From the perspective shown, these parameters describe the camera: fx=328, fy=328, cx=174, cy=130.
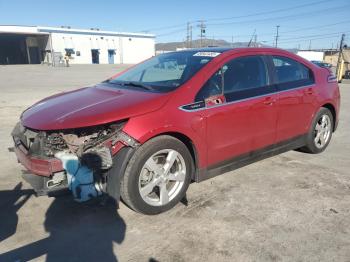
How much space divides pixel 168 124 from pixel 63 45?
182ft

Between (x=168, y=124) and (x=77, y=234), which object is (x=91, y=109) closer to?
Answer: (x=168, y=124)

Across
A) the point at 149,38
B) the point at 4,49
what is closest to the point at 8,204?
the point at 4,49

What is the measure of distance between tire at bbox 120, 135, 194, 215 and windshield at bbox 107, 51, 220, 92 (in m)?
0.68

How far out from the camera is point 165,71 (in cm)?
441

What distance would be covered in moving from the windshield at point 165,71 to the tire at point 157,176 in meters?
0.68

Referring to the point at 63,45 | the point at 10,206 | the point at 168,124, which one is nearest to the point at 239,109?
the point at 168,124

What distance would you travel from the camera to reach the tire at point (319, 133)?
502cm

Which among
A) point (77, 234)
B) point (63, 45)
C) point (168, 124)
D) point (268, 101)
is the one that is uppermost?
point (63, 45)

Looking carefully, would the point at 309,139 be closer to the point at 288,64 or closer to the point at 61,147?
the point at 288,64

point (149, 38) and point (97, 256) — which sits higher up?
point (149, 38)

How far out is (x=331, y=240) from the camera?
2930 millimetres

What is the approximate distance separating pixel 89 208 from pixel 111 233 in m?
0.60

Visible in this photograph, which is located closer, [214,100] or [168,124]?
[168,124]

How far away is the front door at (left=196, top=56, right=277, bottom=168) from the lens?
367 centimetres
